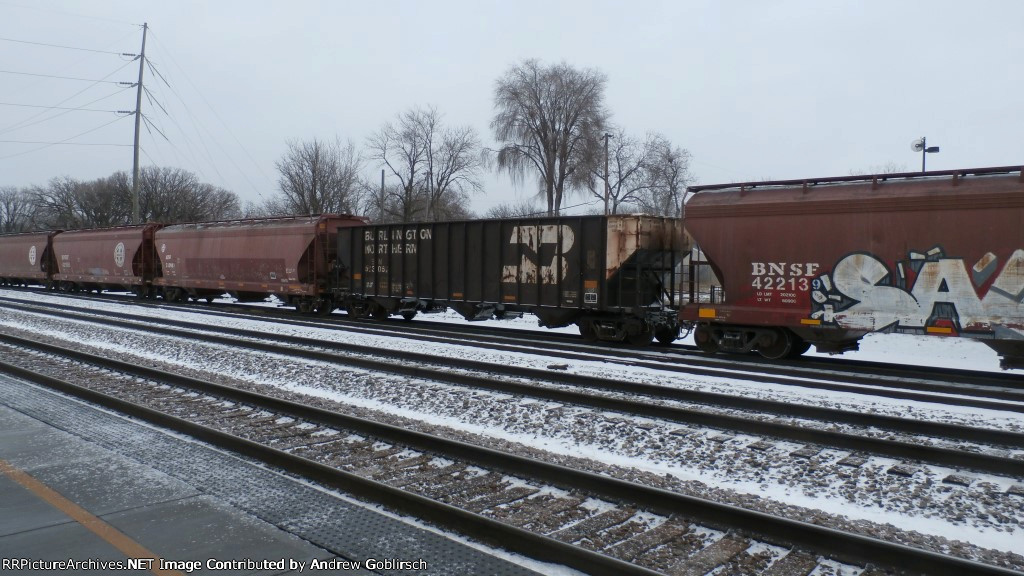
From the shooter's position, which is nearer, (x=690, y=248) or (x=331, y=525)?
(x=331, y=525)

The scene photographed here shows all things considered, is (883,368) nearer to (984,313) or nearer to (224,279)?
(984,313)

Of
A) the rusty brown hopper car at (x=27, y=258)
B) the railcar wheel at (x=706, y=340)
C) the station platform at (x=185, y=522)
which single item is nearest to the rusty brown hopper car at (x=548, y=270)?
the railcar wheel at (x=706, y=340)

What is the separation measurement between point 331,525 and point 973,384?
10745 mm

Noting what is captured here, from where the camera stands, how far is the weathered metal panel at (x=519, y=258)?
1581 cm

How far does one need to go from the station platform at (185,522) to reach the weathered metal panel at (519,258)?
10570 millimetres

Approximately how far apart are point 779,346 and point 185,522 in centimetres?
1146

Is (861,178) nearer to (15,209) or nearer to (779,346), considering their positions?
(779,346)

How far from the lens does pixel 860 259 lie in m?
12.3

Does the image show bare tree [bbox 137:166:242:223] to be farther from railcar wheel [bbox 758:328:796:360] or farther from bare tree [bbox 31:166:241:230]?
railcar wheel [bbox 758:328:796:360]

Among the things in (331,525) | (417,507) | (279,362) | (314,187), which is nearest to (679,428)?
(417,507)

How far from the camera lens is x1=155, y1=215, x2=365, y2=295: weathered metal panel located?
23344 millimetres

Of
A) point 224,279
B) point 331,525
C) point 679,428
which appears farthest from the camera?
point 224,279

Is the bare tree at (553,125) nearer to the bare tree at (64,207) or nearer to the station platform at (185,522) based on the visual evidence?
the station platform at (185,522)

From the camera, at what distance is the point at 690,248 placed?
16766 mm
